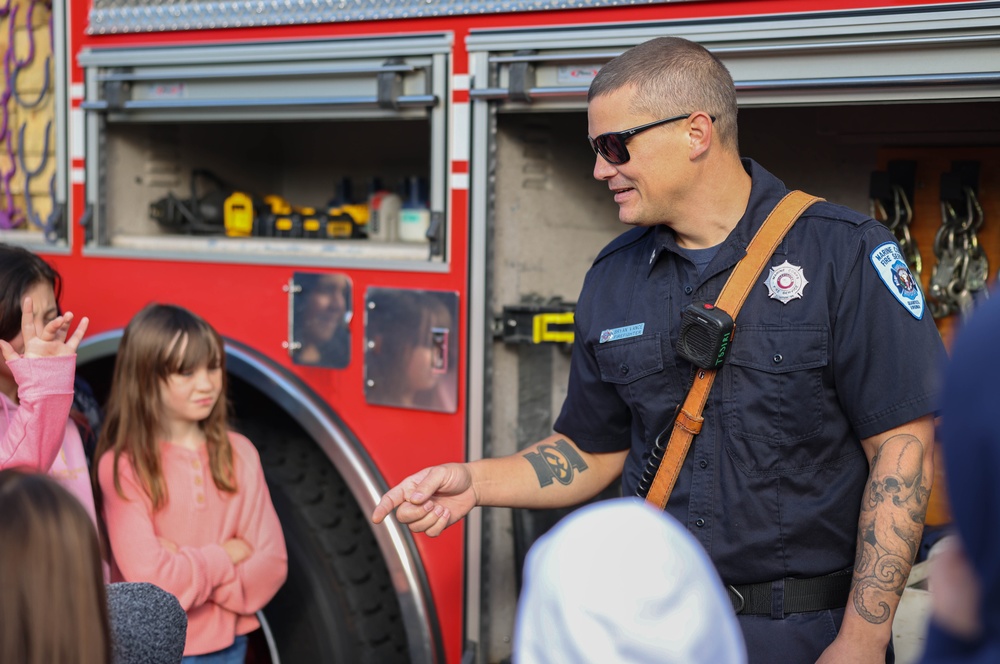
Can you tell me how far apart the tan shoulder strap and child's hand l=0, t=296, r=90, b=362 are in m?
1.11

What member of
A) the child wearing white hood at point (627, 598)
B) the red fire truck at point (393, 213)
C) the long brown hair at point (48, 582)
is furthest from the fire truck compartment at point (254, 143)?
the child wearing white hood at point (627, 598)

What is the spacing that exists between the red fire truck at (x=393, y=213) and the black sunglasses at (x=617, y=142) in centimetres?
44

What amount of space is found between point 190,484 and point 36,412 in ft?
1.65

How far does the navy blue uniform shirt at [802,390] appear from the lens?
174 centimetres

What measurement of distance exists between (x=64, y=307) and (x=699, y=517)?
7.10ft

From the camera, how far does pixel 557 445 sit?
7.09ft

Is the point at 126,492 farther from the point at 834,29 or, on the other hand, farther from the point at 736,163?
the point at 834,29

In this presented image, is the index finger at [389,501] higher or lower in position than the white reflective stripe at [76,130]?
lower

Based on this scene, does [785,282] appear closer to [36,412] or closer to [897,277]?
[897,277]

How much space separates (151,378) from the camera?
2496 millimetres

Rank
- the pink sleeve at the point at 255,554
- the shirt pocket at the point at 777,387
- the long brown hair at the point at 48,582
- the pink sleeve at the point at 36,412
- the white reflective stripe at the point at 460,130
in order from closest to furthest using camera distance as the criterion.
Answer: the long brown hair at the point at 48,582, the shirt pocket at the point at 777,387, the pink sleeve at the point at 36,412, the pink sleeve at the point at 255,554, the white reflective stripe at the point at 460,130

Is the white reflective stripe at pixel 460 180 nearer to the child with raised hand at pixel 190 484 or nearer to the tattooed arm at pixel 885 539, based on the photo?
the child with raised hand at pixel 190 484

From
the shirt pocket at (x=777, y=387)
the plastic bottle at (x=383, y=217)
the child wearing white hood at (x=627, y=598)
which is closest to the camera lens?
the child wearing white hood at (x=627, y=598)

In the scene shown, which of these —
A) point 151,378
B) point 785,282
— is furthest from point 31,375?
point 785,282
